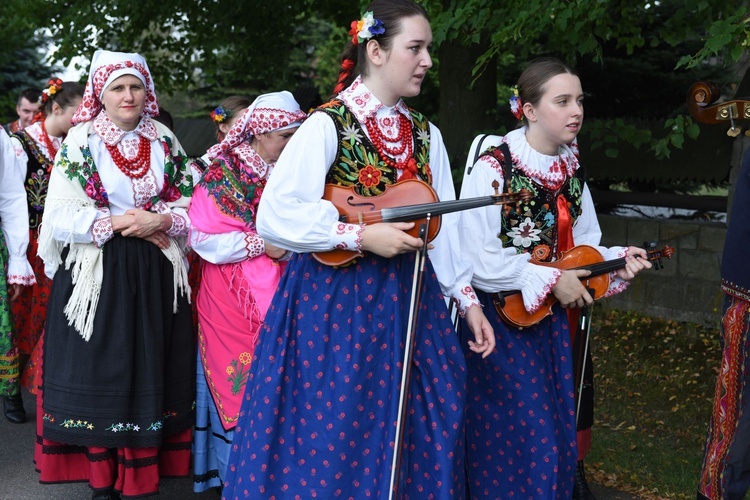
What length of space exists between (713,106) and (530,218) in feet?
2.67

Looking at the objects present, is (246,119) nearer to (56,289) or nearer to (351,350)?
(56,289)

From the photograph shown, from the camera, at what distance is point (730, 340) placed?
149 inches

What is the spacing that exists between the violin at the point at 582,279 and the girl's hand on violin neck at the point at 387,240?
94 centimetres

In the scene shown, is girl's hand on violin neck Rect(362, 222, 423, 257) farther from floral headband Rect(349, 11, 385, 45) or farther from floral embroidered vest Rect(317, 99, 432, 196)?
floral headband Rect(349, 11, 385, 45)

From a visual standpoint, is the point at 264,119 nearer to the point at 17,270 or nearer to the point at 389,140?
the point at 389,140

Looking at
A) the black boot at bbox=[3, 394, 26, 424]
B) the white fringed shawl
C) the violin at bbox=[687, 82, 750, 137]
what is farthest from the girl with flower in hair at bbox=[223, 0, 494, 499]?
the black boot at bbox=[3, 394, 26, 424]

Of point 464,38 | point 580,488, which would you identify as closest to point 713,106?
point 580,488

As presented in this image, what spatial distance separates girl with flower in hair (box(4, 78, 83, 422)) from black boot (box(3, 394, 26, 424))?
0.01 metres

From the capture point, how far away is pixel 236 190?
15.2ft

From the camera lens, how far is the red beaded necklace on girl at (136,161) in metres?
4.45

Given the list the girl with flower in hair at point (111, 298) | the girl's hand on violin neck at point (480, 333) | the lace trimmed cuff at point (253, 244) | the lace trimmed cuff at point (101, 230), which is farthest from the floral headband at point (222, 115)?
the girl's hand on violin neck at point (480, 333)

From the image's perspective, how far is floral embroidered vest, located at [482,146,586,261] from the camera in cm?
391

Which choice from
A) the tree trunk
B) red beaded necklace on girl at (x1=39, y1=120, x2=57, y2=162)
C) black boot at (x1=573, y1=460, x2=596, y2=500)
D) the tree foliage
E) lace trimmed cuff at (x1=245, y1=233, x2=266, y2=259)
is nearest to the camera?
lace trimmed cuff at (x1=245, y1=233, x2=266, y2=259)

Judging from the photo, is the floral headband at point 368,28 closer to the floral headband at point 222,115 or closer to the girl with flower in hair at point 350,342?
the girl with flower in hair at point 350,342
